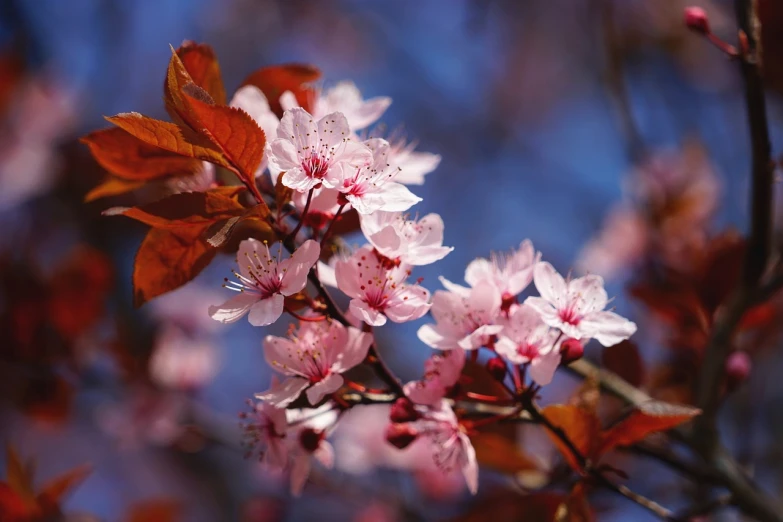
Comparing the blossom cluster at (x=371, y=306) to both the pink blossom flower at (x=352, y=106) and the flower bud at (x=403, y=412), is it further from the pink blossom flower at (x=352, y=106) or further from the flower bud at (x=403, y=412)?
the pink blossom flower at (x=352, y=106)

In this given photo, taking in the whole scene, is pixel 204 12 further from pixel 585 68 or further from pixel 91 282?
pixel 91 282

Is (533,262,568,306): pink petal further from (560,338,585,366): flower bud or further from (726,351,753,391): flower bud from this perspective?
(726,351,753,391): flower bud

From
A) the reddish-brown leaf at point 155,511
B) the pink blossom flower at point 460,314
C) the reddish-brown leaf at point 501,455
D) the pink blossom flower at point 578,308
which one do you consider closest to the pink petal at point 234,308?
the pink blossom flower at point 460,314

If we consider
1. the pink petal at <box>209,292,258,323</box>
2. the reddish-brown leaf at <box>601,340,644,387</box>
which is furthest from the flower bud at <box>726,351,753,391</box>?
the pink petal at <box>209,292,258,323</box>

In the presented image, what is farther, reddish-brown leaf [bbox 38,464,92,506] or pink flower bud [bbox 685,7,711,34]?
reddish-brown leaf [bbox 38,464,92,506]

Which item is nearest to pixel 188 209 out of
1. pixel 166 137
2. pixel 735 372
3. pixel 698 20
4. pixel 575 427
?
pixel 166 137
